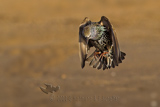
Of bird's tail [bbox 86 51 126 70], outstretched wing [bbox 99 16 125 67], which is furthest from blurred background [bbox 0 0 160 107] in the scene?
outstretched wing [bbox 99 16 125 67]

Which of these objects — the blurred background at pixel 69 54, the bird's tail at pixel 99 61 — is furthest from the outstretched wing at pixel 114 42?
the blurred background at pixel 69 54

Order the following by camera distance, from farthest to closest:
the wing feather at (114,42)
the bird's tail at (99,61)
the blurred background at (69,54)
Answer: the blurred background at (69,54) → the bird's tail at (99,61) → the wing feather at (114,42)

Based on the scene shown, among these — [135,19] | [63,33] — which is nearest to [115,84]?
[63,33]

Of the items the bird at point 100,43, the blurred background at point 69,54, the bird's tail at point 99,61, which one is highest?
the bird at point 100,43

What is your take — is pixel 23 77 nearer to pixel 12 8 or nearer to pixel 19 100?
pixel 19 100

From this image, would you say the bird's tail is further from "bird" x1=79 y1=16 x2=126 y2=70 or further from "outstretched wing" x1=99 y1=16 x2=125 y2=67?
"outstretched wing" x1=99 y1=16 x2=125 y2=67

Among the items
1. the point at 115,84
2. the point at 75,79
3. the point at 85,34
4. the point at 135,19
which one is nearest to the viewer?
the point at 85,34

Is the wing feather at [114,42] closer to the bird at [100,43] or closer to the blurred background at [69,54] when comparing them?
the bird at [100,43]
